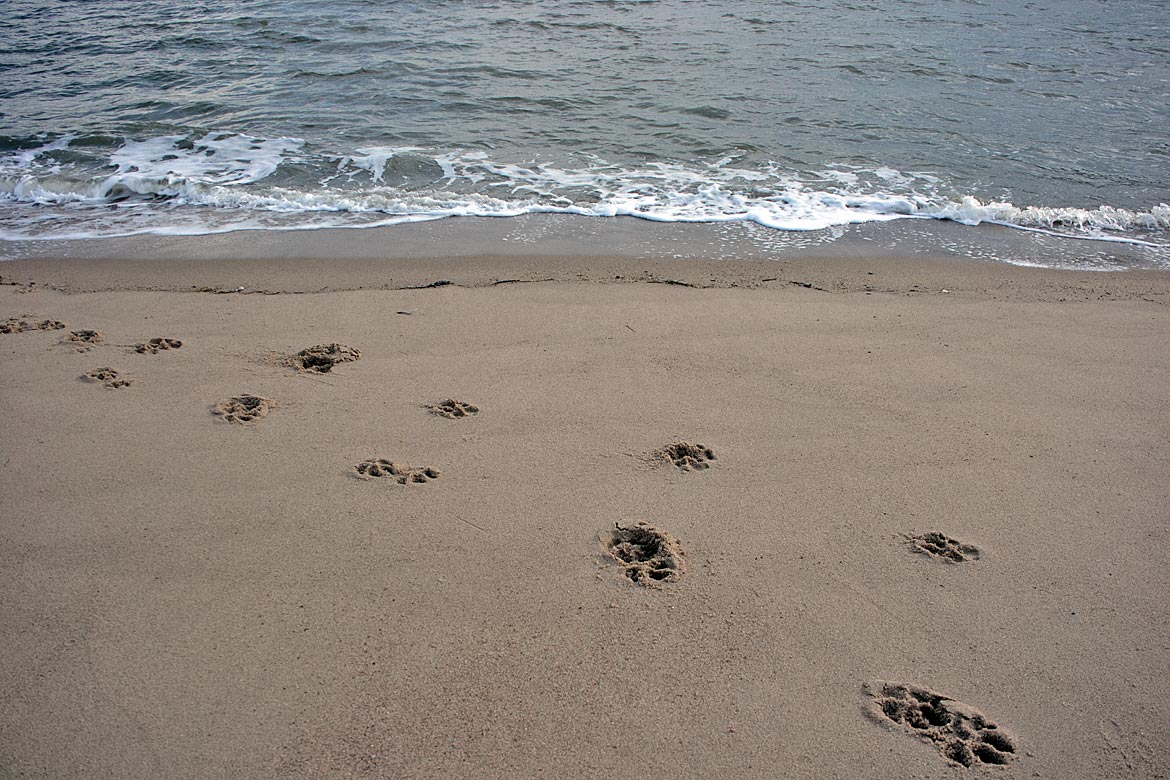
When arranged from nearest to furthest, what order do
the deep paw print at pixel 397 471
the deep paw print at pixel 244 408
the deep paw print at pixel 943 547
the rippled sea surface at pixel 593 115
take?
the deep paw print at pixel 943 547
the deep paw print at pixel 397 471
the deep paw print at pixel 244 408
the rippled sea surface at pixel 593 115

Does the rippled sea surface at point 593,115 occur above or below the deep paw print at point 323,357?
above

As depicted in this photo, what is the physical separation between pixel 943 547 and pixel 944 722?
721 millimetres

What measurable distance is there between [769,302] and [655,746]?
3.00 m

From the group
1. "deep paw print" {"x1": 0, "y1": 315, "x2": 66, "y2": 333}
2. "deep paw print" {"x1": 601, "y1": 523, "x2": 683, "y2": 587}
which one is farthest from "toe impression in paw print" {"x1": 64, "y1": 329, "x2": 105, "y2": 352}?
"deep paw print" {"x1": 601, "y1": 523, "x2": 683, "y2": 587}

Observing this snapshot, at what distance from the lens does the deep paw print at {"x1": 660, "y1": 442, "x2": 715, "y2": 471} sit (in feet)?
9.42

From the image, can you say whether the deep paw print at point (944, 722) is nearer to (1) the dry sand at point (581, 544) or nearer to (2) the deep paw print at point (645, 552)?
(1) the dry sand at point (581, 544)

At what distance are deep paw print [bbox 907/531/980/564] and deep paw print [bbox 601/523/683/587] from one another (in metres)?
0.81

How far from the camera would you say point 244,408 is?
10.6 feet

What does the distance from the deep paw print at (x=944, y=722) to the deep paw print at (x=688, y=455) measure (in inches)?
41.6

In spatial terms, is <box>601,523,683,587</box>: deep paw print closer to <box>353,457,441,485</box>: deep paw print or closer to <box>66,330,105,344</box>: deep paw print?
<box>353,457,441,485</box>: deep paw print

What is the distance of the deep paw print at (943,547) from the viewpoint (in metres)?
2.46

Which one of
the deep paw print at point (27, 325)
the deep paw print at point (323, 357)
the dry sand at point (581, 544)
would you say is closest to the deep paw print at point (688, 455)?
the dry sand at point (581, 544)

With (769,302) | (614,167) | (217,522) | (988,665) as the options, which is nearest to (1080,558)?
(988,665)

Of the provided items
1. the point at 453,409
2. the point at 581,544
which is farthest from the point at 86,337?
the point at 581,544
